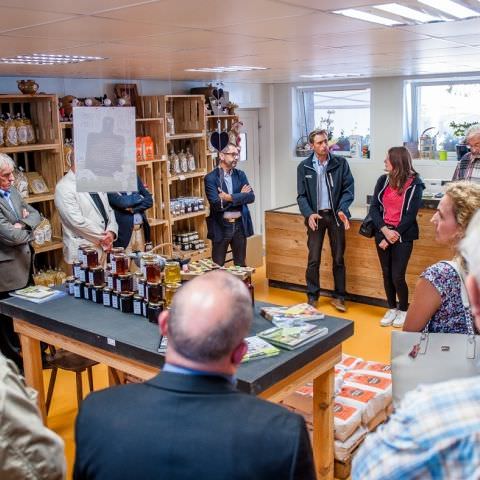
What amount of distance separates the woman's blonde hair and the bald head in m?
1.62

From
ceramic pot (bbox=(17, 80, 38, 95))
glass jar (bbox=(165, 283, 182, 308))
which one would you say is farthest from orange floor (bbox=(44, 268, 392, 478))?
ceramic pot (bbox=(17, 80, 38, 95))

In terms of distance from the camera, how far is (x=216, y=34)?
3.02 metres

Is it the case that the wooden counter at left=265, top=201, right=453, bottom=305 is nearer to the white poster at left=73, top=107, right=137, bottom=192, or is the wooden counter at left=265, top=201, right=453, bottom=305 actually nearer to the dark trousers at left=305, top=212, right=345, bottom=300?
the dark trousers at left=305, top=212, right=345, bottom=300

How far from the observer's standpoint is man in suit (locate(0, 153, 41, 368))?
4.19 metres

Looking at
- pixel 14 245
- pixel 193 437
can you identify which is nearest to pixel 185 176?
pixel 14 245

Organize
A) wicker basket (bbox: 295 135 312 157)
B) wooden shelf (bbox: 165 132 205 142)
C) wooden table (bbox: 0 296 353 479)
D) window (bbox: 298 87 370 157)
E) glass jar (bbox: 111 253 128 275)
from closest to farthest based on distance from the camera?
wooden table (bbox: 0 296 353 479)
glass jar (bbox: 111 253 128 275)
wooden shelf (bbox: 165 132 205 142)
window (bbox: 298 87 370 157)
wicker basket (bbox: 295 135 312 157)

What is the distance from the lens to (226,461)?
1.25 metres

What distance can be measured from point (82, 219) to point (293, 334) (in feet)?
8.54

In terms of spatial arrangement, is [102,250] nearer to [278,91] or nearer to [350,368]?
[350,368]

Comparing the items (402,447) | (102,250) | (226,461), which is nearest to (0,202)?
(102,250)

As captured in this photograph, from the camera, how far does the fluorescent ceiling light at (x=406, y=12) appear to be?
243cm

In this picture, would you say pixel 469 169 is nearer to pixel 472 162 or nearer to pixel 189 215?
pixel 472 162

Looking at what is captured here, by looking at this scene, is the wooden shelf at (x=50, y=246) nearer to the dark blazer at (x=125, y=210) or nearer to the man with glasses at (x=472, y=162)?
the dark blazer at (x=125, y=210)

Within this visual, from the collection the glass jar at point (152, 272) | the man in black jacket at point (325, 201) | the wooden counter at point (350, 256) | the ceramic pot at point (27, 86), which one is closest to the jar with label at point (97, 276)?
the glass jar at point (152, 272)
